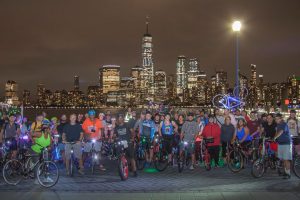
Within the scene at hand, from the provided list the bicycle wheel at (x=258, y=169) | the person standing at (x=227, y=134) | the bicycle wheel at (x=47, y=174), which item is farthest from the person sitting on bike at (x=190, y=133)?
the bicycle wheel at (x=47, y=174)

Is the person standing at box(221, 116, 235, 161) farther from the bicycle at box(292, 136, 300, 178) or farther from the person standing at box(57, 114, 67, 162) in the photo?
the person standing at box(57, 114, 67, 162)

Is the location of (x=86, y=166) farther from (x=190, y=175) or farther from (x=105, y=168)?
(x=190, y=175)

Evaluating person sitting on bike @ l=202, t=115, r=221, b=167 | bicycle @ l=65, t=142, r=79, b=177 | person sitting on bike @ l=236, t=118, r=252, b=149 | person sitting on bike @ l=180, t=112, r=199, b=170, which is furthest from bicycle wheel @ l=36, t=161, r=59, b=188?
person sitting on bike @ l=236, t=118, r=252, b=149

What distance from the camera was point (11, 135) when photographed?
1455 cm

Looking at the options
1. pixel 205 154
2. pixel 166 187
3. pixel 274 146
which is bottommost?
pixel 166 187

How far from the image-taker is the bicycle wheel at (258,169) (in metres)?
13.1

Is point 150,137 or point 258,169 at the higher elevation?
point 150,137

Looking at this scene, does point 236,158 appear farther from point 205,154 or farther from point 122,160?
point 122,160

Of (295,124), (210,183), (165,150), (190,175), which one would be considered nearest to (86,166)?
(165,150)

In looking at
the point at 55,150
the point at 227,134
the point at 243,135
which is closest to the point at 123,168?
the point at 55,150

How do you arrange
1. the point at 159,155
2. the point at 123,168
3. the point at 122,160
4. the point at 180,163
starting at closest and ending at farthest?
1. the point at 123,168
2. the point at 122,160
3. the point at 180,163
4. the point at 159,155

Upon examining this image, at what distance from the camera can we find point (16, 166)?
40.9 ft

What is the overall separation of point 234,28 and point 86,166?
9.95 m

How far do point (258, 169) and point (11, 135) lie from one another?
7.67 m
